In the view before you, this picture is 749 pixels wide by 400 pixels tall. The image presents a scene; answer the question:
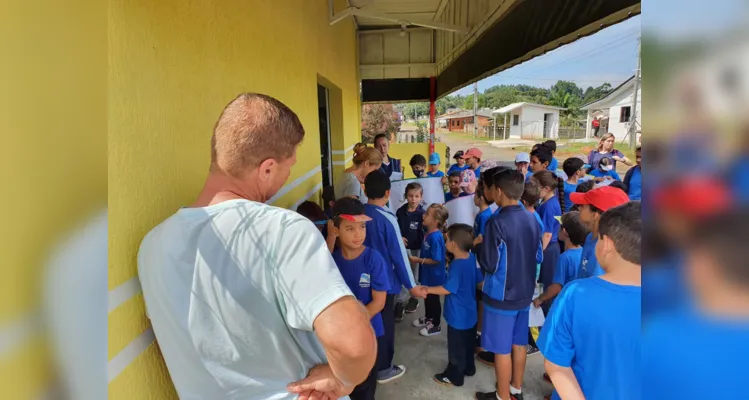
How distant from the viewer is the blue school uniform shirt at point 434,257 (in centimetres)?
338

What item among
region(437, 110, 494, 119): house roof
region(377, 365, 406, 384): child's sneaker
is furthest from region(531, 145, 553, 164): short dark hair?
region(437, 110, 494, 119): house roof

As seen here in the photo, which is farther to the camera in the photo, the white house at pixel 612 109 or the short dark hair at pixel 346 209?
the white house at pixel 612 109

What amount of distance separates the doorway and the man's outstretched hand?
5.05 m

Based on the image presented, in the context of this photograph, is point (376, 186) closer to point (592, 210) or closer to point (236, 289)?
point (592, 210)

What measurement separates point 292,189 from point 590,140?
40.0m

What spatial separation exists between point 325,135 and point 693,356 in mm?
6071

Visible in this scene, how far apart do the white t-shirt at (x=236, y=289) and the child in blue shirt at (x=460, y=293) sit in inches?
79.9

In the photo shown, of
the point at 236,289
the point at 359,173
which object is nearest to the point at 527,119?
the point at 359,173

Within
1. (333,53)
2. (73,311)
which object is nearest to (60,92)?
(73,311)

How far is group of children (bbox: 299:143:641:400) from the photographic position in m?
1.51

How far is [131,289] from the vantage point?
1.07m

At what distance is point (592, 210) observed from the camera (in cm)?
246

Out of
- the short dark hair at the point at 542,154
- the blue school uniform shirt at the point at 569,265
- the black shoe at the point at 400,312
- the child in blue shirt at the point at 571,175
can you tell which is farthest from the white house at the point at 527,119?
the blue school uniform shirt at the point at 569,265

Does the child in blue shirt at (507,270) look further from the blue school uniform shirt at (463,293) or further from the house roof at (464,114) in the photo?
the house roof at (464,114)
